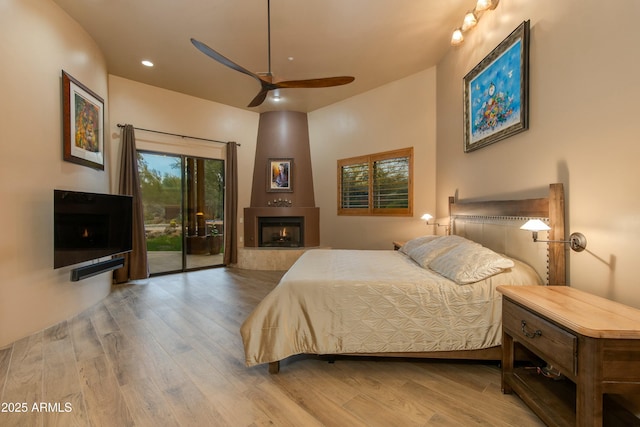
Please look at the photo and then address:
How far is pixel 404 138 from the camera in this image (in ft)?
14.4

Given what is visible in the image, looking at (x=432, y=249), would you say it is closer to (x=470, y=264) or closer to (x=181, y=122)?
(x=470, y=264)

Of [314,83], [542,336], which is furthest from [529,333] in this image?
[314,83]

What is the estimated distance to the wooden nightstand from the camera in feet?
3.64

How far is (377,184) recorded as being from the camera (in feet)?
15.8

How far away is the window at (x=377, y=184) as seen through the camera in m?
4.41

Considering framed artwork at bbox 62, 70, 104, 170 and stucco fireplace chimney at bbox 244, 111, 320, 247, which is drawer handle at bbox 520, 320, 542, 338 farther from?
framed artwork at bbox 62, 70, 104, 170

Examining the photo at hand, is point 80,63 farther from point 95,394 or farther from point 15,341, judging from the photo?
point 95,394

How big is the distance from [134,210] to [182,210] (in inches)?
30.8

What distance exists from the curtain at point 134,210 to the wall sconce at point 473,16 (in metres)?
4.78

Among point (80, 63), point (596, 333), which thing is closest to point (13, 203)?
point (80, 63)

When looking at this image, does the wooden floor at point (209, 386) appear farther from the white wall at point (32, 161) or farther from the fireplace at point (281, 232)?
the fireplace at point (281, 232)

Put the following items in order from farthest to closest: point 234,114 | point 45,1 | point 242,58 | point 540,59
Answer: point 234,114 < point 242,58 < point 45,1 < point 540,59

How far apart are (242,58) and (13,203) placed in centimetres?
297

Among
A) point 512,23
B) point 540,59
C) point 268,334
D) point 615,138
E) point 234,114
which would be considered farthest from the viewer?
point 234,114
